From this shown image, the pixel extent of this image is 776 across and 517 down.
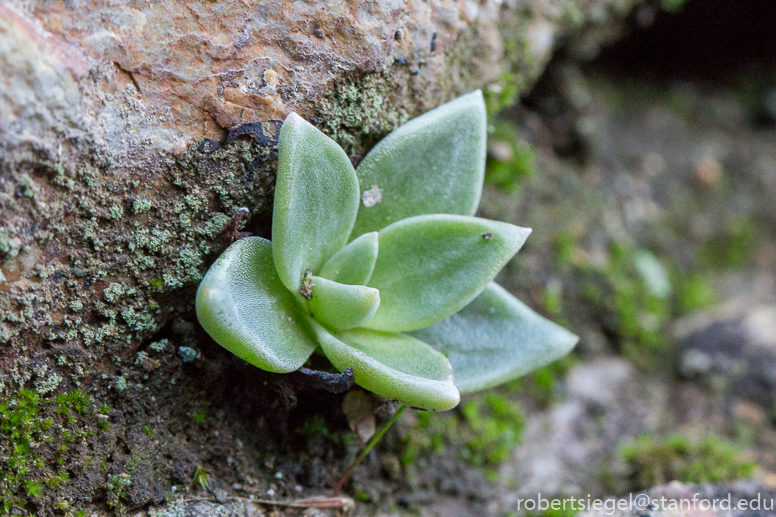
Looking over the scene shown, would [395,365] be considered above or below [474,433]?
above

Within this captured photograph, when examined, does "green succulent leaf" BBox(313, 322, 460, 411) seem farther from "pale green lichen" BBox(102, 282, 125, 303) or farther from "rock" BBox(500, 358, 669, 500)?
"rock" BBox(500, 358, 669, 500)

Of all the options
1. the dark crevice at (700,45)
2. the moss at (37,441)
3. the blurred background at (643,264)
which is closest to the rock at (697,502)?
the blurred background at (643,264)

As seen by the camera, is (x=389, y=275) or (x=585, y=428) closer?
(x=389, y=275)

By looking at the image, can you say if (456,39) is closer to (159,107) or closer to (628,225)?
(159,107)

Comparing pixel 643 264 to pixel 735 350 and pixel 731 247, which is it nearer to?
pixel 735 350

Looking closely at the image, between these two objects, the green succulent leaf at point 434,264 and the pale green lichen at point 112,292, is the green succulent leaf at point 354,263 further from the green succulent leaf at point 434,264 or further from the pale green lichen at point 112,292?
A: the pale green lichen at point 112,292

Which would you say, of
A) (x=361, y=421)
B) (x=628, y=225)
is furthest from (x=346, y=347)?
(x=628, y=225)

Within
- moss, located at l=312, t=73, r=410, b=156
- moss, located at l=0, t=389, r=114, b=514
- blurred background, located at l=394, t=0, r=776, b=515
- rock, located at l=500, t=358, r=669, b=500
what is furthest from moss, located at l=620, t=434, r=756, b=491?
moss, located at l=0, t=389, r=114, b=514

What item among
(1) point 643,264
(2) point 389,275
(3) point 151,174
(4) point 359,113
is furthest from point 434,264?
(1) point 643,264
